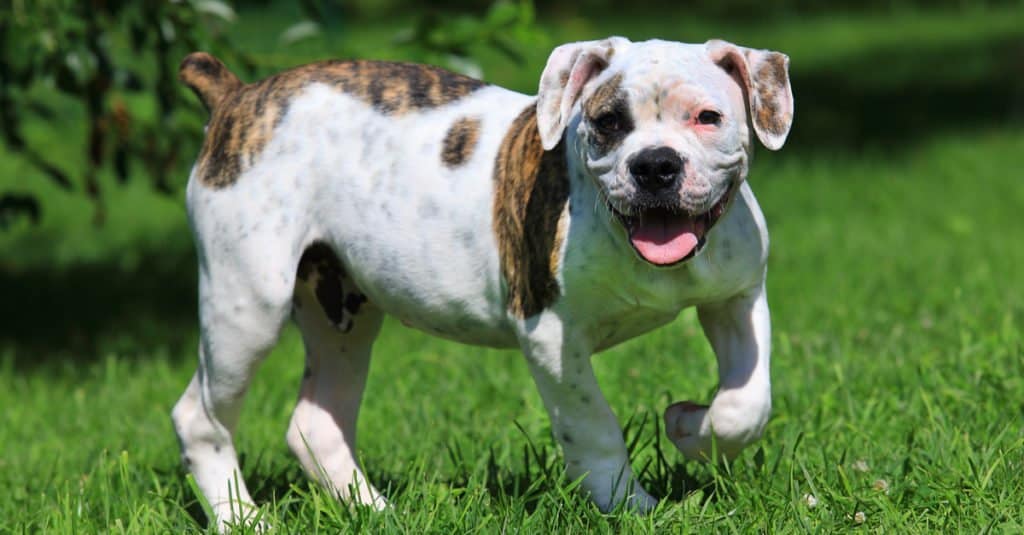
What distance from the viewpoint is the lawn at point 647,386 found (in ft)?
14.3

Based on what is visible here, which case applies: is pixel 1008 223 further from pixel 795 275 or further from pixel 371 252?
pixel 371 252

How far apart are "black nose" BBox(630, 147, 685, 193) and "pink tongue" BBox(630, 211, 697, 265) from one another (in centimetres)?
15

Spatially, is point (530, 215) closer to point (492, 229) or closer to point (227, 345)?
point (492, 229)

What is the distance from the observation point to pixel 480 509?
4.28 m

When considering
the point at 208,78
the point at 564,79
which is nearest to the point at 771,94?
the point at 564,79

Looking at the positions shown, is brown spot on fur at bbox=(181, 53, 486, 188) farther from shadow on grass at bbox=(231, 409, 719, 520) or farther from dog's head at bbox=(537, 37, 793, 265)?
shadow on grass at bbox=(231, 409, 719, 520)

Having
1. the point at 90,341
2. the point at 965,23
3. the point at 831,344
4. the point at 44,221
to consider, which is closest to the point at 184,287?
the point at 90,341

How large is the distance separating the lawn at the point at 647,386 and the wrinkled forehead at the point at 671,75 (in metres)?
1.11

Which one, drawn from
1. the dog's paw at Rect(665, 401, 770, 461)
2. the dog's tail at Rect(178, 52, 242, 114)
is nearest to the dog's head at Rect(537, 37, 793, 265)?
the dog's paw at Rect(665, 401, 770, 461)

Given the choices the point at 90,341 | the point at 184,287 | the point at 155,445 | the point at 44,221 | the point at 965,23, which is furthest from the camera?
the point at 965,23

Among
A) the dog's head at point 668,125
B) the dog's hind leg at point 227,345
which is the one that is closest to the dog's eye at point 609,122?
the dog's head at point 668,125

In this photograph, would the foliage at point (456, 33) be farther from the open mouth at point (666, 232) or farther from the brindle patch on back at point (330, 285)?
the open mouth at point (666, 232)

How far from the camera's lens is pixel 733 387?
4.31 metres

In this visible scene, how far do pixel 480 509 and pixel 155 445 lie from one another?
7.48 ft
